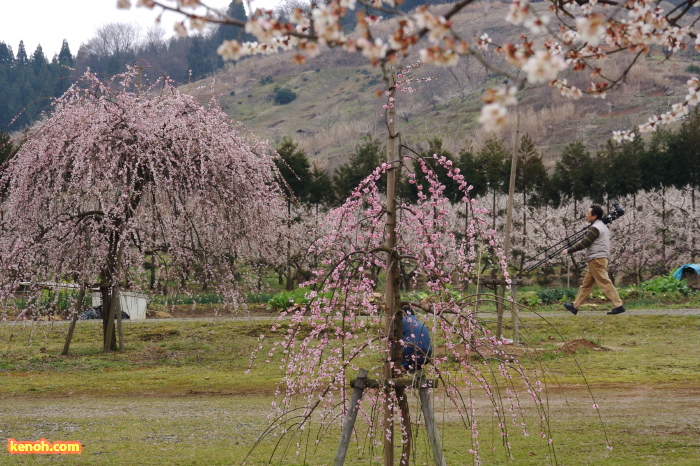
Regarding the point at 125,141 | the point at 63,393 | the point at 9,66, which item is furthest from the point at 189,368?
the point at 9,66

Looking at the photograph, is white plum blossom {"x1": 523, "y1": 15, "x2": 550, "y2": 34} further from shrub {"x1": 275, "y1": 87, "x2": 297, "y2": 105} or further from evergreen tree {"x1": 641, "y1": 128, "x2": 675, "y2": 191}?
shrub {"x1": 275, "y1": 87, "x2": 297, "y2": 105}

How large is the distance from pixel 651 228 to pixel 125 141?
80.2ft

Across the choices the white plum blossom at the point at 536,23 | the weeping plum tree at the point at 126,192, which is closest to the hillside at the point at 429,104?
the weeping plum tree at the point at 126,192

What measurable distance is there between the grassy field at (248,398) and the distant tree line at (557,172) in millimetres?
14369

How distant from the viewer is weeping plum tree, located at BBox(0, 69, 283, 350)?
37.8ft

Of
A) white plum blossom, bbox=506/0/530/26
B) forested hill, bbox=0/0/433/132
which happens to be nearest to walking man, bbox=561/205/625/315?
white plum blossom, bbox=506/0/530/26

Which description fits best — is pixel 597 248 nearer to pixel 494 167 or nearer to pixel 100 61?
pixel 494 167

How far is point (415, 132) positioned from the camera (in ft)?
271

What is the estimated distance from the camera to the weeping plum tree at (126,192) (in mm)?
11516

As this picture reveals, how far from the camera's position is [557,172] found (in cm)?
3144

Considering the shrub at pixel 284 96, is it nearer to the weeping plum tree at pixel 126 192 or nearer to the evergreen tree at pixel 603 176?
→ the evergreen tree at pixel 603 176

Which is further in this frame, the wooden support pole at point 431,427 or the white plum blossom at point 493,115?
the wooden support pole at point 431,427

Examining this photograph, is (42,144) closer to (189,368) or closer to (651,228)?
(189,368)

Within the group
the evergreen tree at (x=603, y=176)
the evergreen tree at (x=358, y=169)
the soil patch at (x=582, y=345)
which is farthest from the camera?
the evergreen tree at (x=358, y=169)
